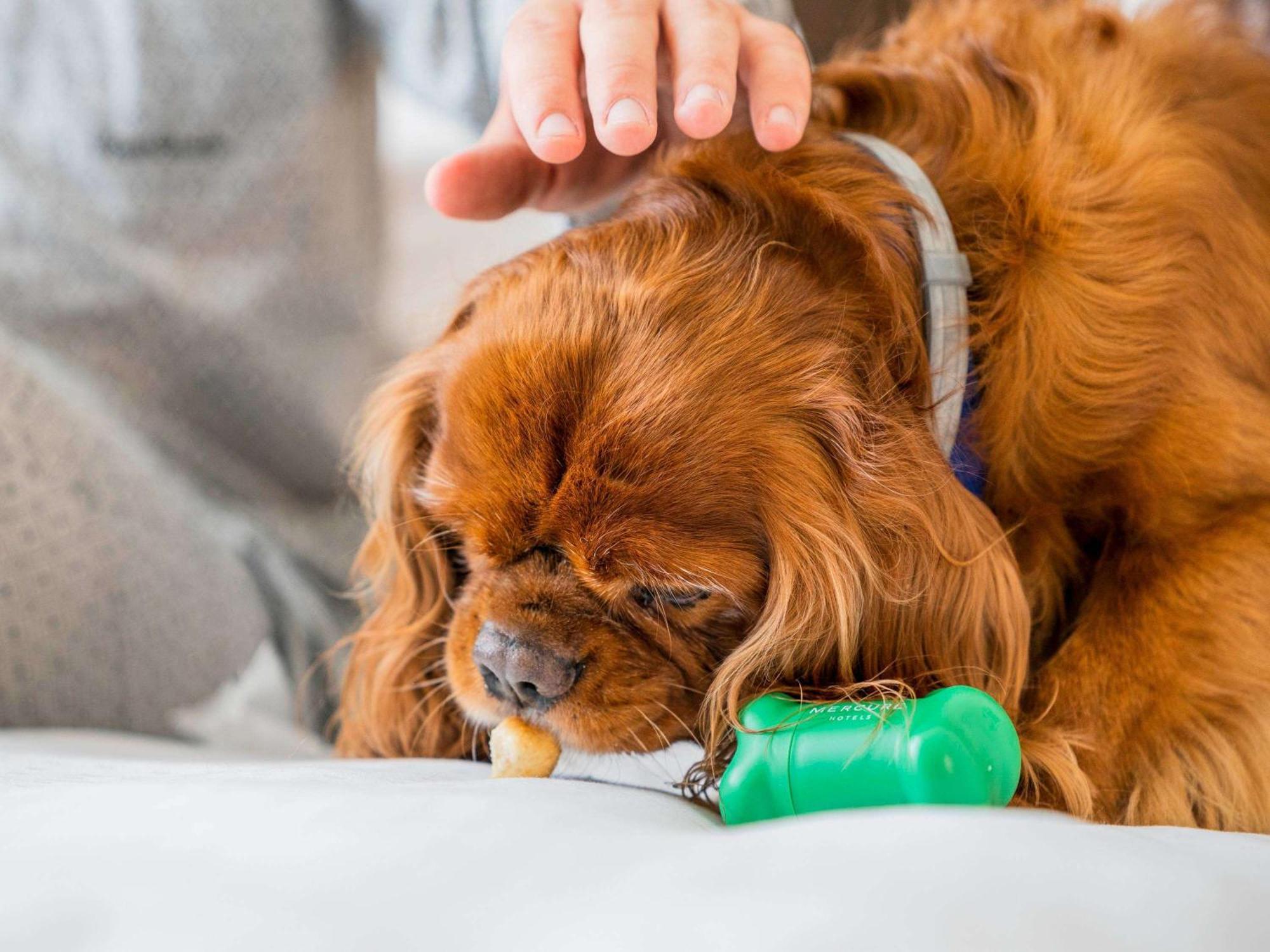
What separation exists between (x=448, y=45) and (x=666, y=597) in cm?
119

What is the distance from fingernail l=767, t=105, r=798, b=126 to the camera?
1.26 meters

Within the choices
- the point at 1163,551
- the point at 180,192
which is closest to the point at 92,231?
the point at 180,192

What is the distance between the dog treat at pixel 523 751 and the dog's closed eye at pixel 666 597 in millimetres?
194

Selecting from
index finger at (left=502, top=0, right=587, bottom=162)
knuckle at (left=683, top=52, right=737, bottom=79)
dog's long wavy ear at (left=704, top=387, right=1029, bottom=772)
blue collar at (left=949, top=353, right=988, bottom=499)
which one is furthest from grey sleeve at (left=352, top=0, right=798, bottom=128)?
dog's long wavy ear at (left=704, top=387, right=1029, bottom=772)

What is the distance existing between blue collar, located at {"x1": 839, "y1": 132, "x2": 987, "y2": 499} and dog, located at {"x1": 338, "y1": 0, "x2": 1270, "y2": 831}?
1 centimetres

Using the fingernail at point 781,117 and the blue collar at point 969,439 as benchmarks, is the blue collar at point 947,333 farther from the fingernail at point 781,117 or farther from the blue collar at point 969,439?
the fingernail at point 781,117

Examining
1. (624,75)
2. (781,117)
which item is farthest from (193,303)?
(781,117)

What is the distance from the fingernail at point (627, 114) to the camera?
1.20 meters

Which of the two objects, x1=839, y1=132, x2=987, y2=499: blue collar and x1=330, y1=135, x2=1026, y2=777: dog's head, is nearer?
x1=330, y1=135, x2=1026, y2=777: dog's head

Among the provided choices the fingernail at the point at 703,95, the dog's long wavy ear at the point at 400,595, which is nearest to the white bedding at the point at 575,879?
the dog's long wavy ear at the point at 400,595

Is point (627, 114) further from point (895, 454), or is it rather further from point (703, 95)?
point (895, 454)

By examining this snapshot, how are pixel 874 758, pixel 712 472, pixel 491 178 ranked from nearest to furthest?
1. pixel 874 758
2. pixel 712 472
3. pixel 491 178

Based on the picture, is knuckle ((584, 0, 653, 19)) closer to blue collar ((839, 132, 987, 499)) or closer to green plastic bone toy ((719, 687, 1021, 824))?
blue collar ((839, 132, 987, 499))

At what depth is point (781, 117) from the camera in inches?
49.8
